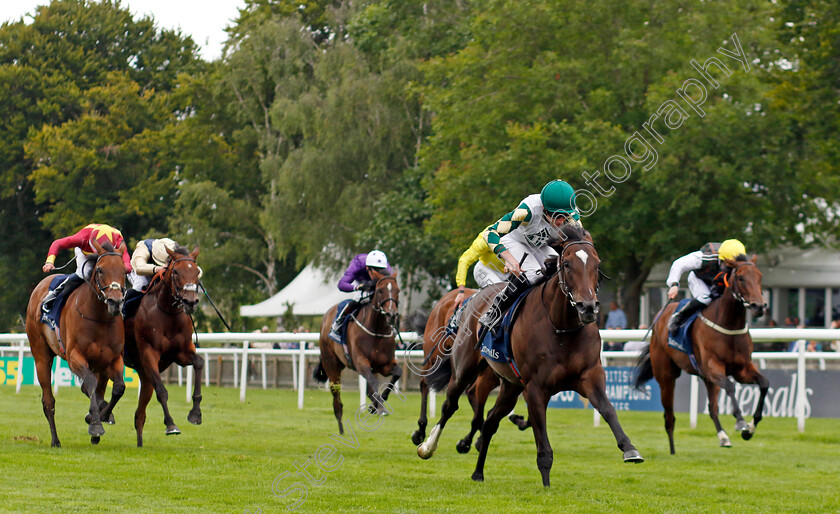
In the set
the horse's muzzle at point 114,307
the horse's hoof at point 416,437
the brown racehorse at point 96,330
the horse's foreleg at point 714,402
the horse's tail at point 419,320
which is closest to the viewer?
the horse's muzzle at point 114,307

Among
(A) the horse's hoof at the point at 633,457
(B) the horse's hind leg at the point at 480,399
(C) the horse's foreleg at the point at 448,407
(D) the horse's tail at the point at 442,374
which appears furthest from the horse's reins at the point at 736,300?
(A) the horse's hoof at the point at 633,457

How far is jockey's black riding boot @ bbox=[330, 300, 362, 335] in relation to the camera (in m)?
12.6

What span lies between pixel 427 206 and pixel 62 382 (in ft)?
35.0

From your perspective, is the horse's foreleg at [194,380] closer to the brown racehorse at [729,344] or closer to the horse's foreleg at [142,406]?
the horse's foreleg at [142,406]

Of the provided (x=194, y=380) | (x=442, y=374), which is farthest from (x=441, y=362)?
(x=194, y=380)

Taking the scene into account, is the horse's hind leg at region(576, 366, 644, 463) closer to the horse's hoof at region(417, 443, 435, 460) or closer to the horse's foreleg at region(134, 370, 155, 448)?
the horse's hoof at region(417, 443, 435, 460)

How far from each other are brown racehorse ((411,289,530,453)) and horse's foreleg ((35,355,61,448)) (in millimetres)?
3124

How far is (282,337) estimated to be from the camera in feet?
54.7

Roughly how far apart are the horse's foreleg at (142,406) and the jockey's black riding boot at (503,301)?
142 inches

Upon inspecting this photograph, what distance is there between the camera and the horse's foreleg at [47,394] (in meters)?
9.61

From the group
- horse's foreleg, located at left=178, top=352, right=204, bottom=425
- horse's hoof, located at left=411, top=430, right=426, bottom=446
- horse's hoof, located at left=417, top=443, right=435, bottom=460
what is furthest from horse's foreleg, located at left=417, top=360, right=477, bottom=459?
horse's foreleg, located at left=178, top=352, right=204, bottom=425

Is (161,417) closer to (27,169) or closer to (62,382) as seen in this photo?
(62,382)

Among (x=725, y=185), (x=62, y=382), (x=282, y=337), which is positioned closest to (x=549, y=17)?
(x=725, y=185)

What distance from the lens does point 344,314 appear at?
1264cm
